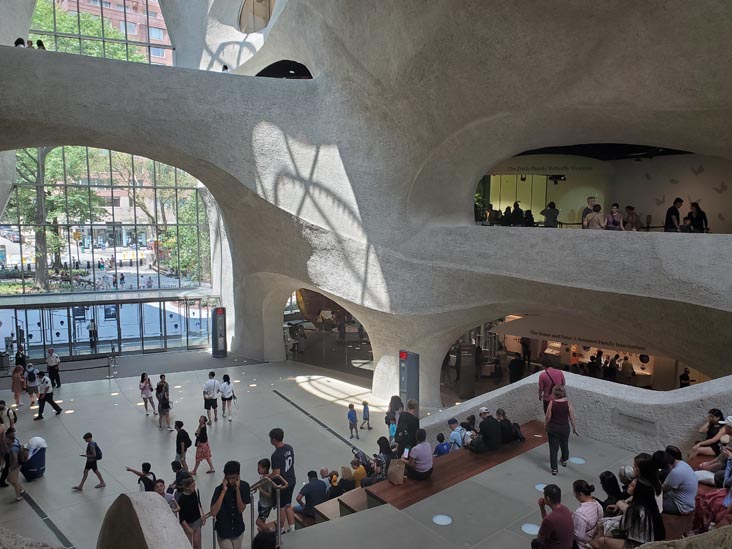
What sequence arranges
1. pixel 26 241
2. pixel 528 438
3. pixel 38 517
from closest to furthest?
1. pixel 528 438
2. pixel 38 517
3. pixel 26 241

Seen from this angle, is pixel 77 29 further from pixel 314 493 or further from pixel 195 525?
pixel 195 525

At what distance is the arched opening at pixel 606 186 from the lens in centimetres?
1566

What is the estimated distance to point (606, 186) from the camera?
736 inches

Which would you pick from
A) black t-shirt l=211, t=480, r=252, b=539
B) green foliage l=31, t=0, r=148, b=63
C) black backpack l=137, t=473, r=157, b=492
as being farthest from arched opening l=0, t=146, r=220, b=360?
black t-shirt l=211, t=480, r=252, b=539

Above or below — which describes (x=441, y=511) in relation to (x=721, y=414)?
below

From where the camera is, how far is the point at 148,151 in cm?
1492

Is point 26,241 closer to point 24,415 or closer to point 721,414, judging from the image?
point 24,415

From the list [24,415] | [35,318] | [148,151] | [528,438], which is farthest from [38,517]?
[35,318]

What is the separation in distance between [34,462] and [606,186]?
17.1 meters

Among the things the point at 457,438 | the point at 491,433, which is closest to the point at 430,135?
the point at 457,438

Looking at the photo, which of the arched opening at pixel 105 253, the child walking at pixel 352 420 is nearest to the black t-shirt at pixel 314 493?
the child walking at pixel 352 420

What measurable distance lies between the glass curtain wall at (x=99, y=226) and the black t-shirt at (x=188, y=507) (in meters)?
20.8

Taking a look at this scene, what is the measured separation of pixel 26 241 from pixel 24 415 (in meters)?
13.0

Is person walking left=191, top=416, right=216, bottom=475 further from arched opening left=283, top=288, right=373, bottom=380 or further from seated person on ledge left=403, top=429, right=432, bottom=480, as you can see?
arched opening left=283, top=288, right=373, bottom=380
